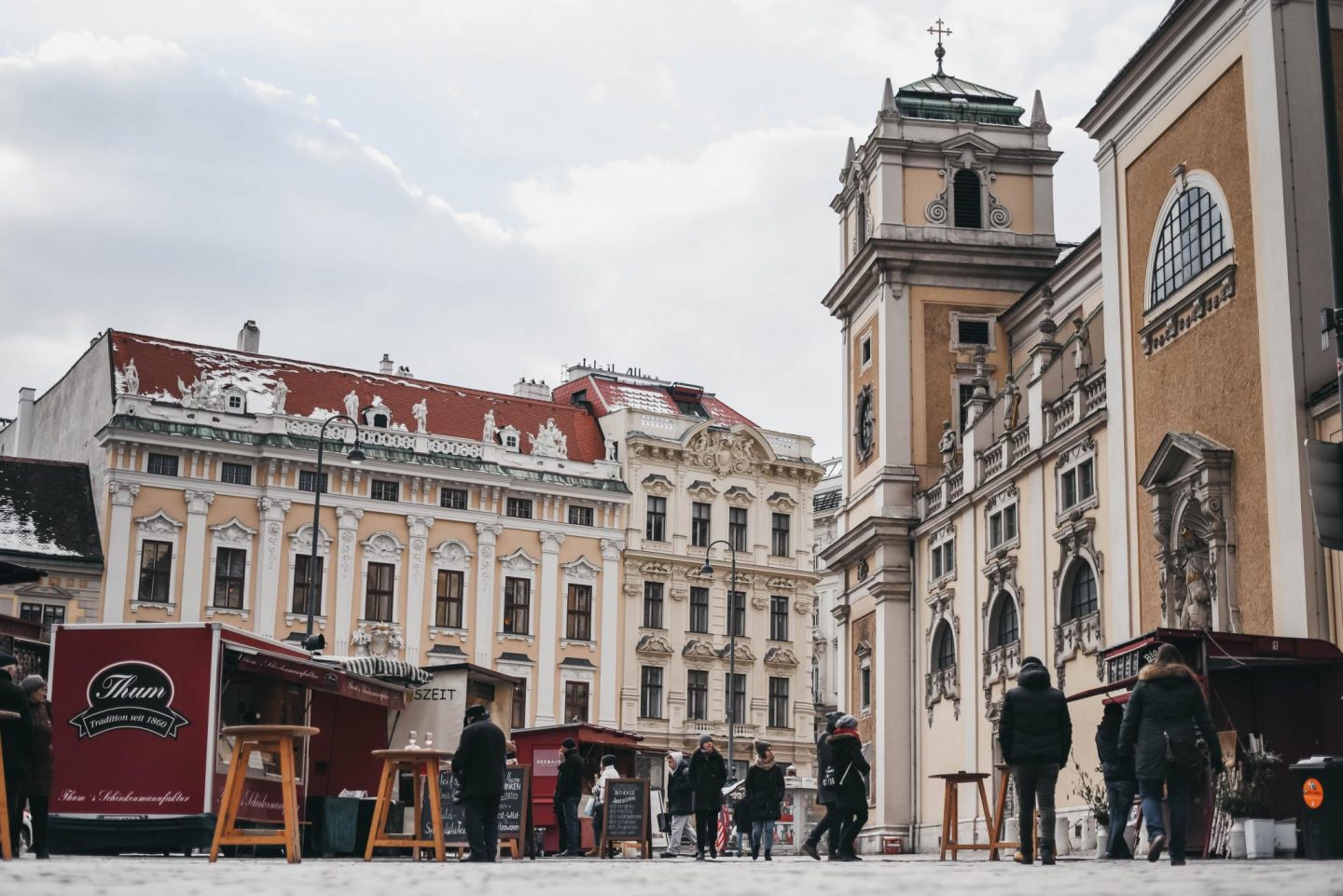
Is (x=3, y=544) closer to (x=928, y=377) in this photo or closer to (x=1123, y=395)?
(x=928, y=377)

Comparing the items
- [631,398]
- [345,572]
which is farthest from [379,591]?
[631,398]

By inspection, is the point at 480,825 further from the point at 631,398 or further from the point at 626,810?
the point at 631,398

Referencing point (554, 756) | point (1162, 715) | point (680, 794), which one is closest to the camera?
point (1162, 715)

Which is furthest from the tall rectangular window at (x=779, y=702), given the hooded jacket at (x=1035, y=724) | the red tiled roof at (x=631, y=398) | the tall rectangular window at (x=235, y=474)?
the hooded jacket at (x=1035, y=724)

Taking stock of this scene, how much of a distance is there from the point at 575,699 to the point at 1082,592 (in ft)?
97.8

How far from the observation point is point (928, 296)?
44531mm

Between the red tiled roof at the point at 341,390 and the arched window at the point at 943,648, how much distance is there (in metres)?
23.3

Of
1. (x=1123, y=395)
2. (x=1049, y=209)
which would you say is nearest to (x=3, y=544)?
(x=1049, y=209)

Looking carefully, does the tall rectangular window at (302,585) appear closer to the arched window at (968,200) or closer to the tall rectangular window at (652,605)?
the tall rectangular window at (652,605)

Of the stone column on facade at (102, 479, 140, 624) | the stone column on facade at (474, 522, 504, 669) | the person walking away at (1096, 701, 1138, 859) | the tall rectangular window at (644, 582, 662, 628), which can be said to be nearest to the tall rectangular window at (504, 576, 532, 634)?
the stone column on facade at (474, 522, 504, 669)

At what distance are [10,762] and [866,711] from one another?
3232 cm

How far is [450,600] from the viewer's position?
58.9 m

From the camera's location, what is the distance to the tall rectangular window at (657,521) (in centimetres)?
6306

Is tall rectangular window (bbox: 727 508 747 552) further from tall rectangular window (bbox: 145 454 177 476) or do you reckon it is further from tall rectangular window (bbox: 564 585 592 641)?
tall rectangular window (bbox: 145 454 177 476)
